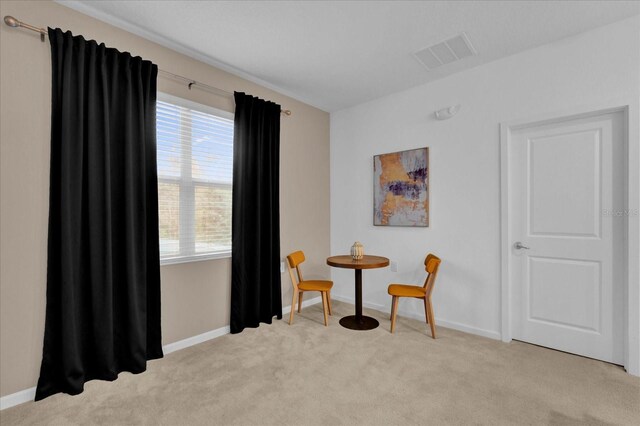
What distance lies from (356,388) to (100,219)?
7.25 ft

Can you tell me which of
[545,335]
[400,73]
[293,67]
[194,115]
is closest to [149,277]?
[194,115]

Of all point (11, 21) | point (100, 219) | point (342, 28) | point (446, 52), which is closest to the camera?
point (11, 21)

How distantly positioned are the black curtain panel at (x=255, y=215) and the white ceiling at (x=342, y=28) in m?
0.51

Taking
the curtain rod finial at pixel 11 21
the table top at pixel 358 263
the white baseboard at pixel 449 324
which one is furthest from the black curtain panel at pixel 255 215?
the curtain rod finial at pixel 11 21

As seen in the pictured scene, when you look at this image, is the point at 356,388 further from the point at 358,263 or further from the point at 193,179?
the point at 193,179

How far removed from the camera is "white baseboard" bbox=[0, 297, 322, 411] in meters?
1.97

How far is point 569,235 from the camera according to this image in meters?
2.70

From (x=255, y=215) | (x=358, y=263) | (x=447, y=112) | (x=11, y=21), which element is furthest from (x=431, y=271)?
(x=11, y=21)

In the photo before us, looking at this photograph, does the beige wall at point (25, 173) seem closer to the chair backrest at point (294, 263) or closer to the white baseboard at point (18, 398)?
the white baseboard at point (18, 398)

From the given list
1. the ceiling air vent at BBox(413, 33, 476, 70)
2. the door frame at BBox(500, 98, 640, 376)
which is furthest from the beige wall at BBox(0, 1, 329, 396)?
the door frame at BBox(500, 98, 640, 376)

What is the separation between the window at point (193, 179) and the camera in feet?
9.05

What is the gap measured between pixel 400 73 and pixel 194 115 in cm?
215

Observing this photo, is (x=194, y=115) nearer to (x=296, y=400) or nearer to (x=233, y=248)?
(x=233, y=248)

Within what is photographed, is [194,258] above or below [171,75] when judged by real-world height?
below
